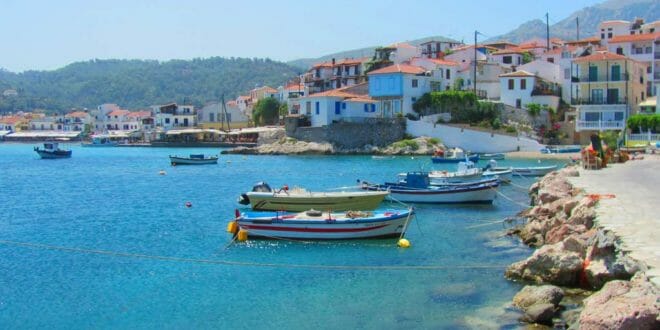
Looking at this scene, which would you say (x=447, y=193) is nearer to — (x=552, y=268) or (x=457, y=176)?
(x=457, y=176)

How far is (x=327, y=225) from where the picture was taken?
2669cm

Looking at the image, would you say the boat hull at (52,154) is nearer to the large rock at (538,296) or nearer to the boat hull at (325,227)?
the boat hull at (325,227)

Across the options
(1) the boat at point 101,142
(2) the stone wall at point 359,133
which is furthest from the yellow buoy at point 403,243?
(1) the boat at point 101,142

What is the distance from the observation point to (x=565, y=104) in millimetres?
76062

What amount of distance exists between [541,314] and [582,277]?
2.85 m

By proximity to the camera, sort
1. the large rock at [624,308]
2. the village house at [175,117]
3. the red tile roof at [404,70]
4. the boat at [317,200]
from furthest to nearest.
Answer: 1. the village house at [175,117]
2. the red tile roof at [404,70]
3. the boat at [317,200]
4. the large rock at [624,308]

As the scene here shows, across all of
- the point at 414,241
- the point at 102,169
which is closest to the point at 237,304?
the point at 414,241

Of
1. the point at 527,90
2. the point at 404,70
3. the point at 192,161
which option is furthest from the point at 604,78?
the point at 192,161

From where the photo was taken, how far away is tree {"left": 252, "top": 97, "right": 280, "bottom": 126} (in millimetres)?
111875

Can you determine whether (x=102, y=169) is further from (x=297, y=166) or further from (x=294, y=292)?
(x=294, y=292)

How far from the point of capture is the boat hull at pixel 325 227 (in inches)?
1051

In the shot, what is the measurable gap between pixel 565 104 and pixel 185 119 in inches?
3132

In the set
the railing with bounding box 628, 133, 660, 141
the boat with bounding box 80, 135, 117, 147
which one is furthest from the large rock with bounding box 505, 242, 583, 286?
the boat with bounding box 80, 135, 117, 147

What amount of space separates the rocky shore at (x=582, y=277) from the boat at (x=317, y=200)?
8.83 metres
